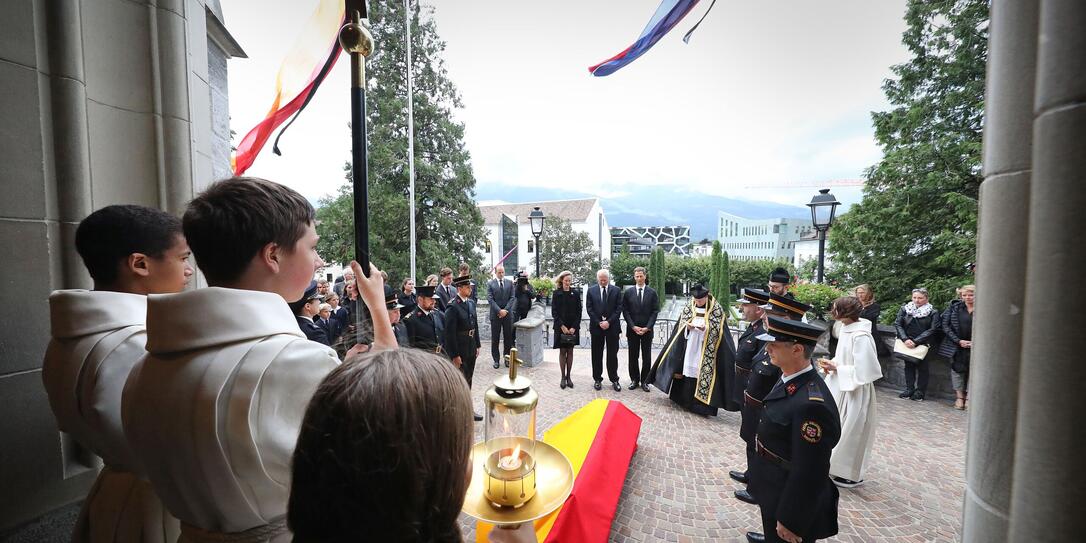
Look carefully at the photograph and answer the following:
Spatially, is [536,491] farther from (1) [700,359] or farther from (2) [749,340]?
(1) [700,359]

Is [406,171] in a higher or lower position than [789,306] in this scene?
higher

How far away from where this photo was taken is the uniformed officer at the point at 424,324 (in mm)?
6457

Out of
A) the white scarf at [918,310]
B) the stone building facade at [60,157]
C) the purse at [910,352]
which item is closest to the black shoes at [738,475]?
the purse at [910,352]

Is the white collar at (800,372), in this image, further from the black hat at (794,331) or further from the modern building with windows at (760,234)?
the modern building with windows at (760,234)

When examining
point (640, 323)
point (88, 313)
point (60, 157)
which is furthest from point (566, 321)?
point (88, 313)

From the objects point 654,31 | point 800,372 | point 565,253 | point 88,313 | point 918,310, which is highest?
point 654,31

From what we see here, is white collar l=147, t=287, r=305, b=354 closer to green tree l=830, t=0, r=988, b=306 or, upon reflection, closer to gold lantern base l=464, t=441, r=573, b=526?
gold lantern base l=464, t=441, r=573, b=526

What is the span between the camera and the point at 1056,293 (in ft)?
3.14

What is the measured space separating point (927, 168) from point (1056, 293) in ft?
53.4

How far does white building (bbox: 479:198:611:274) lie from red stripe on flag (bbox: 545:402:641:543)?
1673 inches

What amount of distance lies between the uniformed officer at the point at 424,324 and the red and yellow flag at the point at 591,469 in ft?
9.97

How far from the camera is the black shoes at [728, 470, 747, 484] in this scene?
4406 mm

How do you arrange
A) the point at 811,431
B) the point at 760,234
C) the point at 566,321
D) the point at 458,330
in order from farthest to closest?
the point at 760,234 → the point at 566,321 → the point at 458,330 → the point at 811,431

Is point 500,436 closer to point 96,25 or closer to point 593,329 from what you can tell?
point 96,25
